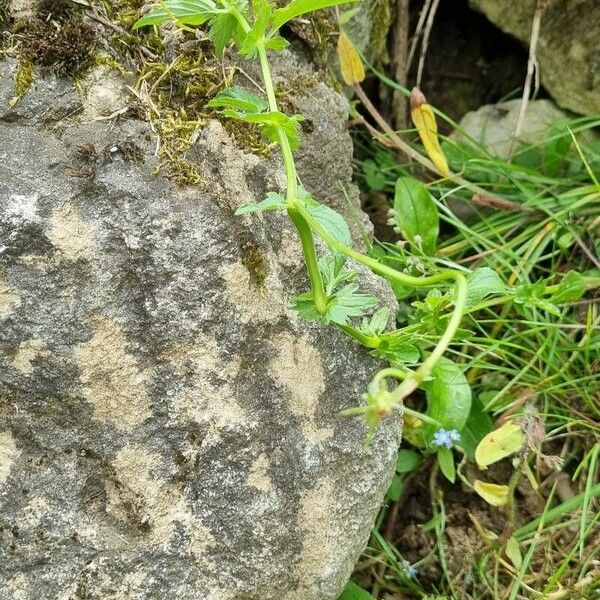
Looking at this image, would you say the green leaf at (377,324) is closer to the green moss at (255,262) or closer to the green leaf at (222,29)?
the green moss at (255,262)

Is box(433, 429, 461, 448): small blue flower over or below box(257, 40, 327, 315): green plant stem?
below

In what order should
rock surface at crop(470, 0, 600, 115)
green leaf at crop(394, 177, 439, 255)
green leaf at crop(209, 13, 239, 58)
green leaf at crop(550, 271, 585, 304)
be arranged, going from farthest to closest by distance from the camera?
rock surface at crop(470, 0, 600, 115)
green leaf at crop(394, 177, 439, 255)
green leaf at crop(550, 271, 585, 304)
green leaf at crop(209, 13, 239, 58)

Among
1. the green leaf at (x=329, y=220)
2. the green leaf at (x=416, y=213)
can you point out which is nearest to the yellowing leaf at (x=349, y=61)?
the green leaf at (x=416, y=213)

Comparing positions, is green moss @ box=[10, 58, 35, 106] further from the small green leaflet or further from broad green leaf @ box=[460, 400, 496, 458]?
broad green leaf @ box=[460, 400, 496, 458]

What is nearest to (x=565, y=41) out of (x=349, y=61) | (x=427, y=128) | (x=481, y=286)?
(x=427, y=128)

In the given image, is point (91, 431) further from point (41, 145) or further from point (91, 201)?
point (41, 145)

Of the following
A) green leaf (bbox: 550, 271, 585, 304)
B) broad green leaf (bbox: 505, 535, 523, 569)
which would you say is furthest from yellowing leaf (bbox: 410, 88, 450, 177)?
broad green leaf (bbox: 505, 535, 523, 569)

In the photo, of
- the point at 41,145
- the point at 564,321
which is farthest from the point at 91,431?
the point at 564,321
